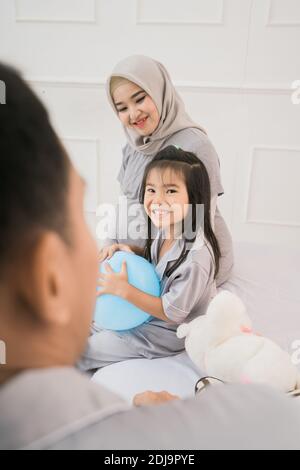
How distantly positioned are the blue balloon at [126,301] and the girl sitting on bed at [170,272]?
0.06ft


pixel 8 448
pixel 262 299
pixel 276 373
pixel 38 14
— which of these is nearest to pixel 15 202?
pixel 8 448

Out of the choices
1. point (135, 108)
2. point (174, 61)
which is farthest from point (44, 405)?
point (174, 61)

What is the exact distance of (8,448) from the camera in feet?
0.89

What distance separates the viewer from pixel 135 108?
1.04 m

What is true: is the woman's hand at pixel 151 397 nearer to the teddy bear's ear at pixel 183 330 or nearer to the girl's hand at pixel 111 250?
the teddy bear's ear at pixel 183 330

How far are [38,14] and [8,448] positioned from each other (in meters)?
1.26

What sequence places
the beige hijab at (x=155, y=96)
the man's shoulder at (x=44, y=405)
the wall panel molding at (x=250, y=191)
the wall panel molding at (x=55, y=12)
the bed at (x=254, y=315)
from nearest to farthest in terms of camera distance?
the man's shoulder at (x=44, y=405) → the bed at (x=254, y=315) → the beige hijab at (x=155, y=96) → the wall panel molding at (x=55, y=12) → the wall panel molding at (x=250, y=191)

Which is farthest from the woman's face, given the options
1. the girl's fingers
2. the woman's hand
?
the woman's hand

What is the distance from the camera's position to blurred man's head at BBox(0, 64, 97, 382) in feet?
0.91

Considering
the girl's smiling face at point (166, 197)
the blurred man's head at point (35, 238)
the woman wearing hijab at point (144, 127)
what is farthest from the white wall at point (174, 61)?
the blurred man's head at point (35, 238)

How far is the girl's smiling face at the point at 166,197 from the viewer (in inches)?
38.0

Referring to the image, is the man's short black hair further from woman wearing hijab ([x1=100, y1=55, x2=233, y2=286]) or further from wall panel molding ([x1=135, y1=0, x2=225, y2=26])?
wall panel molding ([x1=135, y1=0, x2=225, y2=26])
